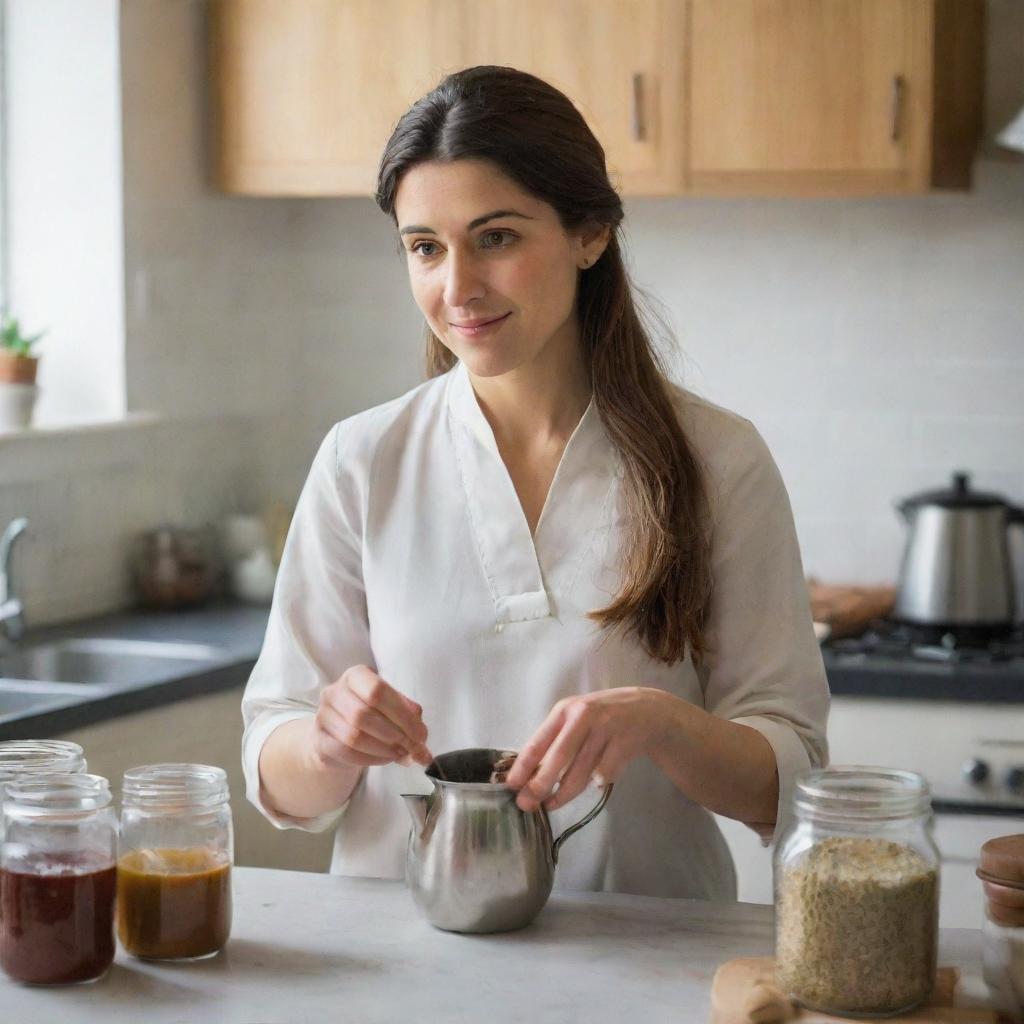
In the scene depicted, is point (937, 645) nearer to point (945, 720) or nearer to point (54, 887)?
point (945, 720)

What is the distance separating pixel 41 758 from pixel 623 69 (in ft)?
6.61

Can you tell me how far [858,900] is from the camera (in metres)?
1.23

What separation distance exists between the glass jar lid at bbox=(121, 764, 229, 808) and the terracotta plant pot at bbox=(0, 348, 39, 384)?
5.75 feet

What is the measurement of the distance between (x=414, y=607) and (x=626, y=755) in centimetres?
39

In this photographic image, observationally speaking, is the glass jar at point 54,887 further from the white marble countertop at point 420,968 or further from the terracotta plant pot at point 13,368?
the terracotta plant pot at point 13,368

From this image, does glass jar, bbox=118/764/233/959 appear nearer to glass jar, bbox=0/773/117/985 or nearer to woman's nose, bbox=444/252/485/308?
glass jar, bbox=0/773/117/985

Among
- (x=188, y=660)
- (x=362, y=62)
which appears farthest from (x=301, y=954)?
(x=362, y=62)

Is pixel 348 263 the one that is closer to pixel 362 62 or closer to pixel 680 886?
pixel 362 62

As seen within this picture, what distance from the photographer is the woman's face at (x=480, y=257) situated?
161 centimetres

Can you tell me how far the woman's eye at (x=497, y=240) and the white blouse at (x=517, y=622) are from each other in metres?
0.23

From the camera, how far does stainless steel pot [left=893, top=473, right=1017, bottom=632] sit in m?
3.03

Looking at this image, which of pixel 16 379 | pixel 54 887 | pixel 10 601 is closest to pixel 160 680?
pixel 10 601

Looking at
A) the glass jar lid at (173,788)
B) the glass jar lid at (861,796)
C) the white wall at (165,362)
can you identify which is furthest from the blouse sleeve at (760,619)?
the white wall at (165,362)

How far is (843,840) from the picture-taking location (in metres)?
1.26
